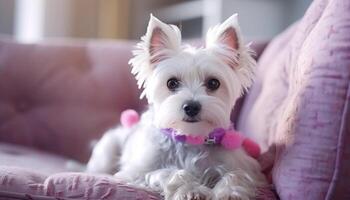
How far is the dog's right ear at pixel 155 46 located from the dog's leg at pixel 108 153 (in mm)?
450

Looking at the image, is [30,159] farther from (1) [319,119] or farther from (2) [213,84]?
(1) [319,119]

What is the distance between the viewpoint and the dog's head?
1476 millimetres

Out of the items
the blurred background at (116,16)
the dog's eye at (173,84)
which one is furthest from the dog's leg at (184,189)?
the blurred background at (116,16)

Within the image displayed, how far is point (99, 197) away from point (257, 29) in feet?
6.93

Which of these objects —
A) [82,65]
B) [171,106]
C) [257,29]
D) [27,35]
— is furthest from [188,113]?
[27,35]

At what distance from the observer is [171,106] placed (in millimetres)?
1440

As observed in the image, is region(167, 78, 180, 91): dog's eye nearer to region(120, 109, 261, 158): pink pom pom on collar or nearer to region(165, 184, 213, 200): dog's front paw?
region(120, 109, 261, 158): pink pom pom on collar

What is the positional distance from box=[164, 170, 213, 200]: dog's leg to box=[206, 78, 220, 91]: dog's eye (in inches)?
10.9

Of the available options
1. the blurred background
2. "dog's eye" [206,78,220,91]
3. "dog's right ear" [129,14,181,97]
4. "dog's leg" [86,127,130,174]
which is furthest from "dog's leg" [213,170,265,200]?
the blurred background

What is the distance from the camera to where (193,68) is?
4.95 feet

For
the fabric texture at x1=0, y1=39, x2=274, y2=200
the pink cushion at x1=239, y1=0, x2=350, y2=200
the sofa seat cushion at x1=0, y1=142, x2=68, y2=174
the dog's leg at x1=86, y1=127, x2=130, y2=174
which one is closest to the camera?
the pink cushion at x1=239, y1=0, x2=350, y2=200

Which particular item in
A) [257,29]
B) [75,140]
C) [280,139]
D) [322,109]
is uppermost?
[257,29]

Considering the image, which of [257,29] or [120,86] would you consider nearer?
[120,86]

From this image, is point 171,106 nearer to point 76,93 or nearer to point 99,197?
point 99,197
